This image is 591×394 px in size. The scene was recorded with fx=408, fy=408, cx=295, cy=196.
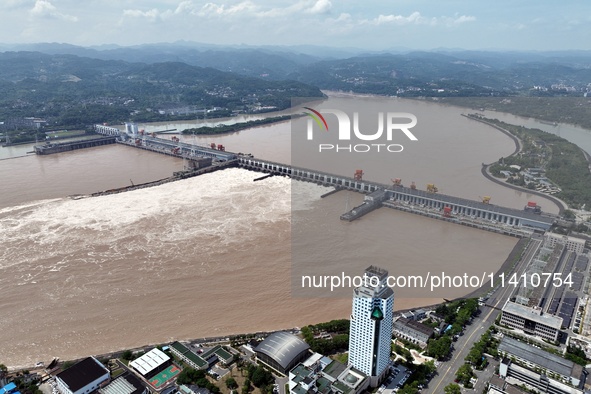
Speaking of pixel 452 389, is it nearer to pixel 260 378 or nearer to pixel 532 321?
pixel 532 321

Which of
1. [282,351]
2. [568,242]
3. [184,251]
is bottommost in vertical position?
[282,351]

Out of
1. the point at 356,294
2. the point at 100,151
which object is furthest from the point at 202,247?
the point at 100,151

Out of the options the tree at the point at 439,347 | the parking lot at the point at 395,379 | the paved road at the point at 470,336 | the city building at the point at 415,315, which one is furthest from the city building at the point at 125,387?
the city building at the point at 415,315

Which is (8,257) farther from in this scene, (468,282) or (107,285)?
(468,282)

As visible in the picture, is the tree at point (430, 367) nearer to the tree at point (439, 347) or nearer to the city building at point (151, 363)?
the tree at point (439, 347)

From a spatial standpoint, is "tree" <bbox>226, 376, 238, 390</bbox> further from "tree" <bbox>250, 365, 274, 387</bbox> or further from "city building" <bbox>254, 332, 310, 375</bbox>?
"city building" <bbox>254, 332, 310, 375</bbox>

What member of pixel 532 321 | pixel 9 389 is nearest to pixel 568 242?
pixel 532 321

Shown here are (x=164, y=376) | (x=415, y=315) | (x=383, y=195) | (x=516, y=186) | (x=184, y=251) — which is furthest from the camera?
(x=516, y=186)

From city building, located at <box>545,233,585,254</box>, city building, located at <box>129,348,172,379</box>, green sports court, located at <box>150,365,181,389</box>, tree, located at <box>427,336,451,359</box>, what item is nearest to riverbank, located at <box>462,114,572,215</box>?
city building, located at <box>545,233,585,254</box>
